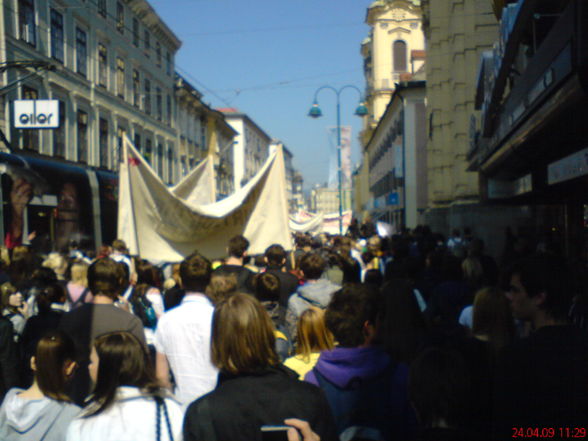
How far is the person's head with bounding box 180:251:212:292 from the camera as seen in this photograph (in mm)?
4722

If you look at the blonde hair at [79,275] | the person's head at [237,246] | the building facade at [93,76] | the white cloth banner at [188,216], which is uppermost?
the building facade at [93,76]

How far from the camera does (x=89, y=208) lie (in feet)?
80.5

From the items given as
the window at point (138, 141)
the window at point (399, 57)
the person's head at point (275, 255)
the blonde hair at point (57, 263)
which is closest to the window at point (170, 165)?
the window at point (138, 141)

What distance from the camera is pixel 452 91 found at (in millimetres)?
24875

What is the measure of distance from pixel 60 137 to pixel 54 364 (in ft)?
79.7

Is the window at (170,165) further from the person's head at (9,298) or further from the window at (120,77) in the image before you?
the person's head at (9,298)

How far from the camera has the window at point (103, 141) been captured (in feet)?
101

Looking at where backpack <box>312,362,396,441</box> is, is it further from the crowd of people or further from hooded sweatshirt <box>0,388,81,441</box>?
hooded sweatshirt <box>0,388,81,441</box>

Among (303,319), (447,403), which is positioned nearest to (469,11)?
(303,319)

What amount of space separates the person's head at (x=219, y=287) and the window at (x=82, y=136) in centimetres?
2443

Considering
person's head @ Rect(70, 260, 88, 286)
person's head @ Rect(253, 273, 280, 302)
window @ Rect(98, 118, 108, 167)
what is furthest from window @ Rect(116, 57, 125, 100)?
person's head @ Rect(253, 273, 280, 302)

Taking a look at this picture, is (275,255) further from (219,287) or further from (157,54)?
(157,54)

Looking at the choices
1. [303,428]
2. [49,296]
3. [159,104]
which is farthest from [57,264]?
[159,104]

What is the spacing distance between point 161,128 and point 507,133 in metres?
33.8
